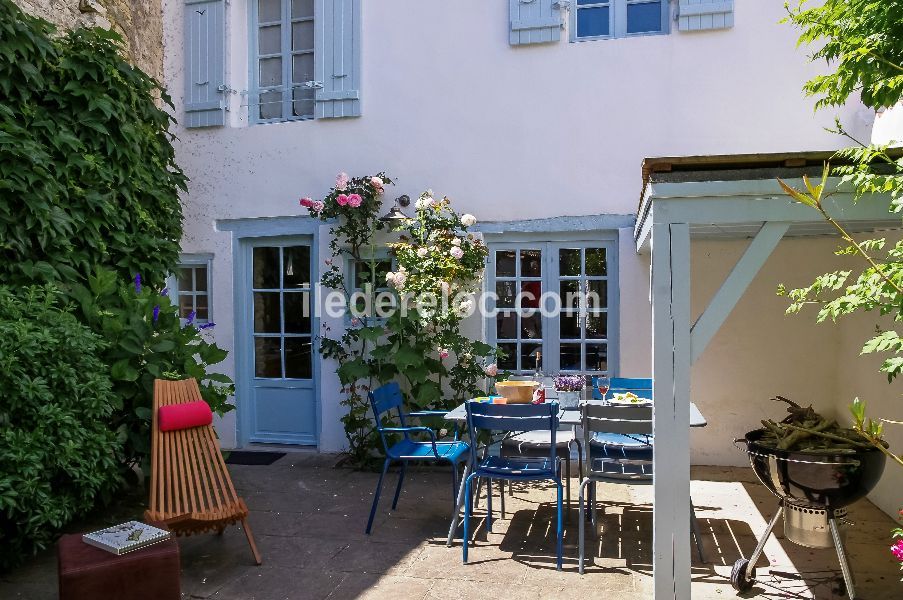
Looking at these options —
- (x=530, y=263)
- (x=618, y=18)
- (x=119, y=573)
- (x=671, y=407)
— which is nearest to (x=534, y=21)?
(x=618, y=18)

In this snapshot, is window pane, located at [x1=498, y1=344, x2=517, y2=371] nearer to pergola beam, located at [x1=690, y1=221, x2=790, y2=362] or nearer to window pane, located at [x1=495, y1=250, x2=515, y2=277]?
window pane, located at [x1=495, y1=250, x2=515, y2=277]

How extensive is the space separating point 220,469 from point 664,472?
2626mm

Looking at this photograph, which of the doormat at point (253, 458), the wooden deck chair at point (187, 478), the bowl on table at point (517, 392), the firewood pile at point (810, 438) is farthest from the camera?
the doormat at point (253, 458)

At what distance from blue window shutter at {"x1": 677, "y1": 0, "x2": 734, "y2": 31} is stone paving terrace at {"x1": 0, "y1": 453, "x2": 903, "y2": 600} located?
3651 mm

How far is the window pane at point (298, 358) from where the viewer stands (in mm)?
6832

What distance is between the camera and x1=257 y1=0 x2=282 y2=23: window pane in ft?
22.9

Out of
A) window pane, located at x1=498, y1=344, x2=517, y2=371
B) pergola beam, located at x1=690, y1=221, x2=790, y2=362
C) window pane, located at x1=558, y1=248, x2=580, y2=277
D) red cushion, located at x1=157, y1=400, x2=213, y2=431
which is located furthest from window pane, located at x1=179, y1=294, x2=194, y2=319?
pergola beam, located at x1=690, y1=221, x2=790, y2=362

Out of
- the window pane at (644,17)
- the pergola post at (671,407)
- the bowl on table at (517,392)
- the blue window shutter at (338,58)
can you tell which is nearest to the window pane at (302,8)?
the blue window shutter at (338,58)

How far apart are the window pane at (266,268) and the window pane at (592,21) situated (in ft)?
11.4

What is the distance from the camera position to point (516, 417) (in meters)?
4.02

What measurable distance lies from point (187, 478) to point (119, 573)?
1124 millimetres

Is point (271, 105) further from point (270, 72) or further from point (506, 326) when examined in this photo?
point (506, 326)

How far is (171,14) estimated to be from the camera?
7.02m

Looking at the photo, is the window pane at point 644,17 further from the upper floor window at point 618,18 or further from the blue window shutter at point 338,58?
the blue window shutter at point 338,58
